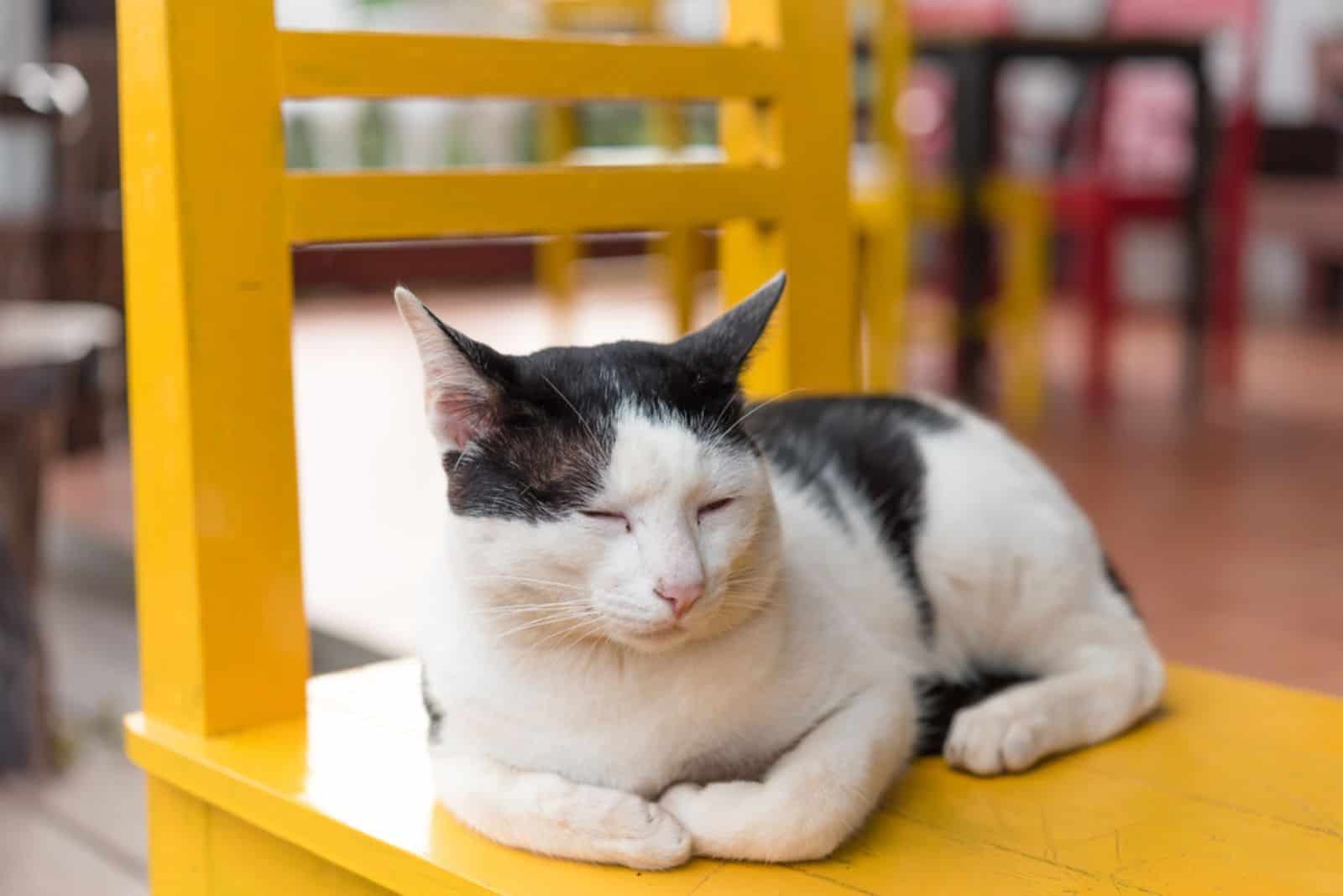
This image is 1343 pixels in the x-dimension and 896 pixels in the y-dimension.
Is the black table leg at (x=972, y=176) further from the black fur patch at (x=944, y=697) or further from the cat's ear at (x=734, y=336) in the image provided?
the cat's ear at (x=734, y=336)

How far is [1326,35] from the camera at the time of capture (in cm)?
609

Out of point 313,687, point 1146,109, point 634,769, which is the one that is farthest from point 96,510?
point 1146,109

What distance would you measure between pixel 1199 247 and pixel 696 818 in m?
3.65

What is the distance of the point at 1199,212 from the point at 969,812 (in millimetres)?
3481

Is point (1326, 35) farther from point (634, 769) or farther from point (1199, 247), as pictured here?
point (634, 769)

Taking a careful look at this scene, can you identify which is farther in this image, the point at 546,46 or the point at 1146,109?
the point at 1146,109

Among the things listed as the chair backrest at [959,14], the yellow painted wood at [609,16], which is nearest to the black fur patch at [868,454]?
the yellow painted wood at [609,16]

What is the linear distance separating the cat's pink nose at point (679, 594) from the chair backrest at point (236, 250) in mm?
432

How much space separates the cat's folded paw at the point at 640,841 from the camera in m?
0.87

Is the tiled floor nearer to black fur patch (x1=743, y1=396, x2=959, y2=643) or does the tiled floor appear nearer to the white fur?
the white fur

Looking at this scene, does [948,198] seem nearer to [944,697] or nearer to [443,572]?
[944,697]

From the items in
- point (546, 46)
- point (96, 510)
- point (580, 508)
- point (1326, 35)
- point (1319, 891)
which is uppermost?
point (1326, 35)

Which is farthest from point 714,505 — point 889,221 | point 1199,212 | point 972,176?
point 1199,212

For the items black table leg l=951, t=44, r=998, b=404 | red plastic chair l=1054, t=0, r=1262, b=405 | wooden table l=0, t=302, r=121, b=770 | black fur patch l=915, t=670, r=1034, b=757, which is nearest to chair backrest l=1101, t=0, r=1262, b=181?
red plastic chair l=1054, t=0, r=1262, b=405
